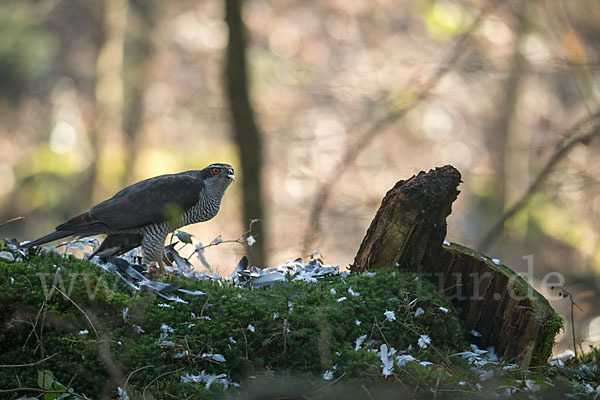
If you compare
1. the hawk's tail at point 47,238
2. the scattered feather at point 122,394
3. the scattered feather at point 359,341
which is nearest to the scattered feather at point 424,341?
the scattered feather at point 359,341

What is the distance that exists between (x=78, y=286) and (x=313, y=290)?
3.84 feet

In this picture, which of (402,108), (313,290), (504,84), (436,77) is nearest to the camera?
(313,290)

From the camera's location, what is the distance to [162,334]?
8.95 feet

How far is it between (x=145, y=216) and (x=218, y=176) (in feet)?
2.28

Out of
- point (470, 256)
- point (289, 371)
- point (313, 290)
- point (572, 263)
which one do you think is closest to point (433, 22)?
point (470, 256)

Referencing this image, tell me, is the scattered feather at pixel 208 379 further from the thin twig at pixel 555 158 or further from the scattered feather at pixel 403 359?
the thin twig at pixel 555 158

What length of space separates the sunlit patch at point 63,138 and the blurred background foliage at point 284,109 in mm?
55

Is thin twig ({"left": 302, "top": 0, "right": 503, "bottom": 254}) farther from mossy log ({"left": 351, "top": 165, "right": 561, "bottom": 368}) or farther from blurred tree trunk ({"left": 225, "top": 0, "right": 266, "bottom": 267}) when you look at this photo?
mossy log ({"left": 351, "top": 165, "right": 561, "bottom": 368})

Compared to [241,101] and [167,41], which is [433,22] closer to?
[241,101]

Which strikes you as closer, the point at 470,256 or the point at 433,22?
the point at 470,256

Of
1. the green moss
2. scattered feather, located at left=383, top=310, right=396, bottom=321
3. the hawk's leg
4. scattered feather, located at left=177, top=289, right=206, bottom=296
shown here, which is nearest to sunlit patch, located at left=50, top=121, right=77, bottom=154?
the hawk's leg

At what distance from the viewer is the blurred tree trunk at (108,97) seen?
494 inches

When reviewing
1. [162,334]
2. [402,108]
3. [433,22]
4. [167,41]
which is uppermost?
[167,41]

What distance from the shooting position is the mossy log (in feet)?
10.7
